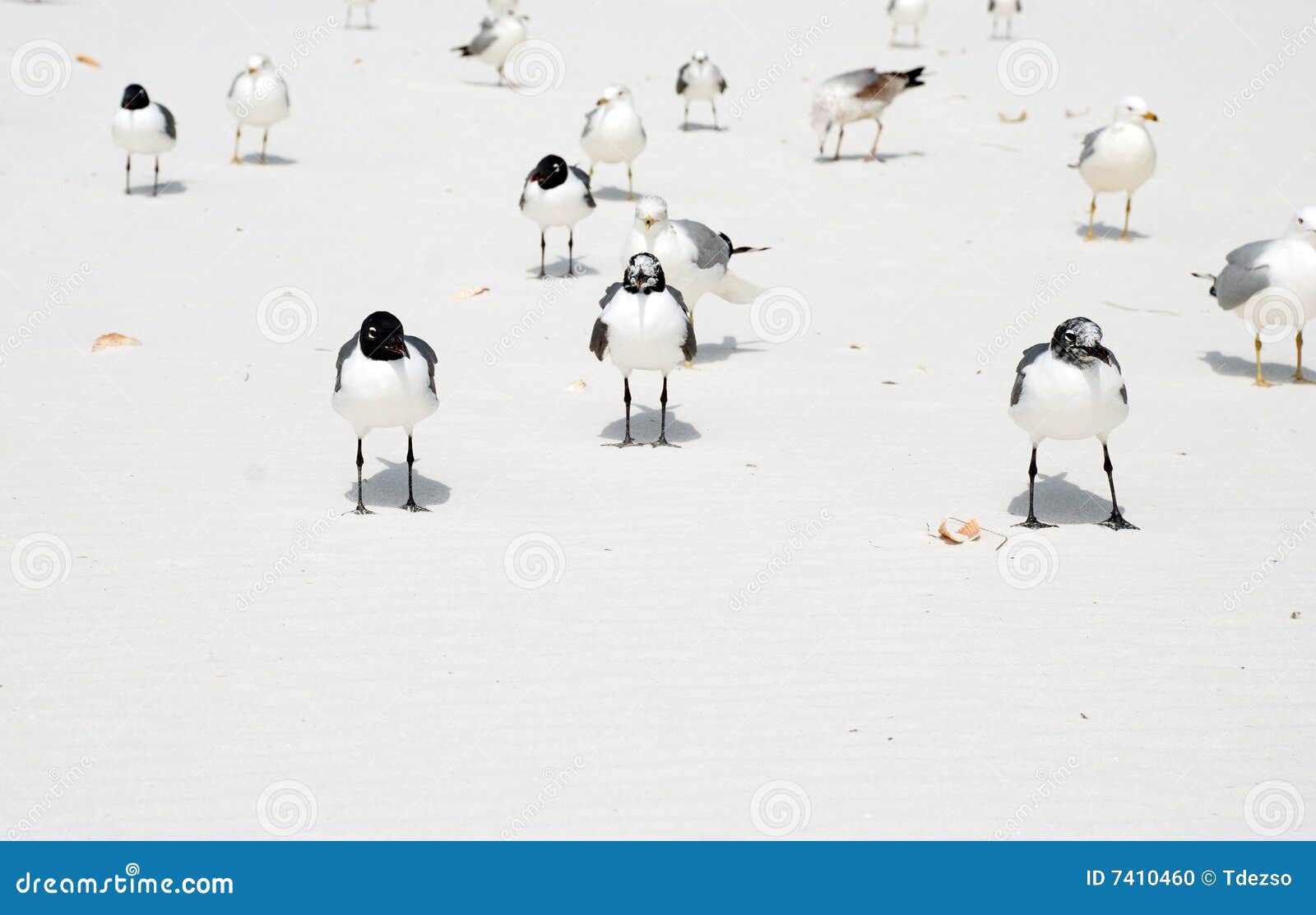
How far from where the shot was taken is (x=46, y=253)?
13398 millimetres

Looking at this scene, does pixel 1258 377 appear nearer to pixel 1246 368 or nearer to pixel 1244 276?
pixel 1246 368

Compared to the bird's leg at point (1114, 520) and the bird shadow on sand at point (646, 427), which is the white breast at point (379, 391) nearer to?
the bird shadow on sand at point (646, 427)

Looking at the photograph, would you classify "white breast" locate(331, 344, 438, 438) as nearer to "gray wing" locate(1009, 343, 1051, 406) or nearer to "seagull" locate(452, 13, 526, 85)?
"gray wing" locate(1009, 343, 1051, 406)

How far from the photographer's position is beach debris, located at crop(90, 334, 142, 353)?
1068 cm

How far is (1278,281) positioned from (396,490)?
7234 mm

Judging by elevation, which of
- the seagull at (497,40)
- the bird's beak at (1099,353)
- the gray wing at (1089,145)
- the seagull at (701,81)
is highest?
the seagull at (497,40)

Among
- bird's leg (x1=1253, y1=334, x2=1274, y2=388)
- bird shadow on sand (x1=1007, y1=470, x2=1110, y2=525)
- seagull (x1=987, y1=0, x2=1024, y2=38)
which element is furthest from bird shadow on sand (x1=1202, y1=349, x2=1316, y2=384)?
seagull (x1=987, y1=0, x2=1024, y2=38)

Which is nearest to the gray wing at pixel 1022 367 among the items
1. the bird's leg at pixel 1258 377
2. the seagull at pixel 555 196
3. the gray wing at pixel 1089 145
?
the bird's leg at pixel 1258 377

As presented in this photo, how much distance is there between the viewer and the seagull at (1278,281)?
10555 mm

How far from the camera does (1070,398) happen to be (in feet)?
23.1

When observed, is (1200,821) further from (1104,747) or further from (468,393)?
(468,393)

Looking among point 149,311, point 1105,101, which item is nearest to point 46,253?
point 149,311

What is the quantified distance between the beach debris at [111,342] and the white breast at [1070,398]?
23.9ft

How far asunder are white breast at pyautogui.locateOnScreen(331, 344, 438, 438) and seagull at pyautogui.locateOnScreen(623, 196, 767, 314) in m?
3.48
